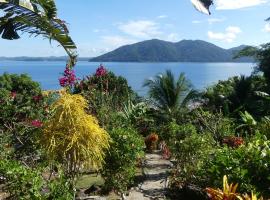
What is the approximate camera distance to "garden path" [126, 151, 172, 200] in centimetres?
846

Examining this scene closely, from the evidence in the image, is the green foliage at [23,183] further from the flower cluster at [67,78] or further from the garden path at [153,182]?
the flower cluster at [67,78]

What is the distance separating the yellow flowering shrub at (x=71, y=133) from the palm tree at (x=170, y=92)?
38.1 feet

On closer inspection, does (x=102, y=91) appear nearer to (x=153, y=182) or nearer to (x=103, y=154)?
(x=153, y=182)

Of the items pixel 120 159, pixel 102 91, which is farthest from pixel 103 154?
pixel 102 91

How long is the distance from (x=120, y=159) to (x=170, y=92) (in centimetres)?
1130

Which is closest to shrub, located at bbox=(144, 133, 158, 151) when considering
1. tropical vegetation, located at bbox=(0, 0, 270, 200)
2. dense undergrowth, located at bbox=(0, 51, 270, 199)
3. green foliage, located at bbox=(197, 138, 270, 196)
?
dense undergrowth, located at bbox=(0, 51, 270, 199)

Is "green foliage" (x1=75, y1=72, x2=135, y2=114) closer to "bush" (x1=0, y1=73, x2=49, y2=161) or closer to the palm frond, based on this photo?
the palm frond

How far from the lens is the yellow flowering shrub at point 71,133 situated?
685cm

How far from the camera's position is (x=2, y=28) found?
7.80m

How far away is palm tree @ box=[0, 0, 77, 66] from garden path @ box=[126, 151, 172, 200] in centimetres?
297

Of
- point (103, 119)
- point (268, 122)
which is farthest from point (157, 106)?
point (103, 119)

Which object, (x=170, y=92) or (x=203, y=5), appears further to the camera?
(x=170, y=92)

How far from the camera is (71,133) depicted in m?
Answer: 6.86

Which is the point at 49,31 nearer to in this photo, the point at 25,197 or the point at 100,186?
the point at 25,197
